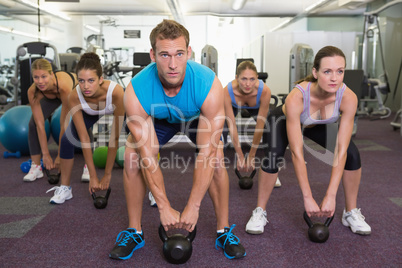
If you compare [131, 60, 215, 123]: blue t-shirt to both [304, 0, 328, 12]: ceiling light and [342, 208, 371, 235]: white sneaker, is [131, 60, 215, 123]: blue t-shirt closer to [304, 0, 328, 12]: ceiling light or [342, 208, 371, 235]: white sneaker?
[342, 208, 371, 235]: white sneaker

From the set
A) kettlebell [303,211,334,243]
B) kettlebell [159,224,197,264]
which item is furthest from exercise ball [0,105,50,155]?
kettlebell [303,211,334,243]

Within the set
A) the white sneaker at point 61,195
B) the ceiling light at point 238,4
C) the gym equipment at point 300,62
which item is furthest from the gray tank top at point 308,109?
the ceiling light at point 238,4

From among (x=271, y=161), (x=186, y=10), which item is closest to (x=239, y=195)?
(x=271, y=161)

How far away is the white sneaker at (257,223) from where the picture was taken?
178 centimetres

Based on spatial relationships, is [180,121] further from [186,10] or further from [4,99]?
[186,10]

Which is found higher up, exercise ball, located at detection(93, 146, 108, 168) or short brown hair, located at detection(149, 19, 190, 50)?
short brown hair, located at detection(149, 19, 190, 50)

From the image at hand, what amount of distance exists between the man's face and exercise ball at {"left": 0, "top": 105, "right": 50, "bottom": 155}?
2535 mm

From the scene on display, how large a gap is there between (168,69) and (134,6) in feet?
23.5

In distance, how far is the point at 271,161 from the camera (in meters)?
1.84

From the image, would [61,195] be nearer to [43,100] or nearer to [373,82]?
[43,100]

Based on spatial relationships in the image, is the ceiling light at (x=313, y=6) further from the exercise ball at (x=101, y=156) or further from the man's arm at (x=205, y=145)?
the man's arm at (x=205, y=145)

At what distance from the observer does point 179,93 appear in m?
1.39

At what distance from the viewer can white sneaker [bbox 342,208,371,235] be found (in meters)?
1.75

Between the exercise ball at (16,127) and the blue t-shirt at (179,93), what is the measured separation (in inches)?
94.6
